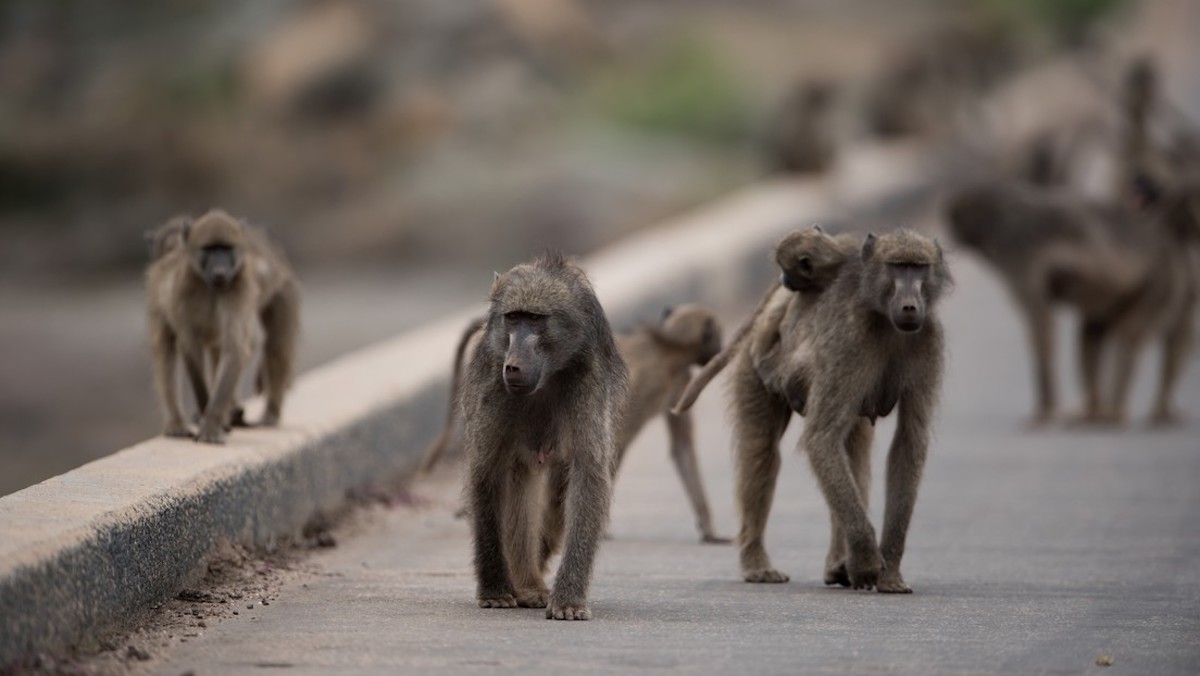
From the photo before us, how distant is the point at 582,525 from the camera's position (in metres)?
8.23

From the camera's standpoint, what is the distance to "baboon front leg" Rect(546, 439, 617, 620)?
26.8ft

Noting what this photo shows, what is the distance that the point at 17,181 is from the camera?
39.3 m

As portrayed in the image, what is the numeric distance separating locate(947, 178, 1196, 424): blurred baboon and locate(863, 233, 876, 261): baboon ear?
5996 mm

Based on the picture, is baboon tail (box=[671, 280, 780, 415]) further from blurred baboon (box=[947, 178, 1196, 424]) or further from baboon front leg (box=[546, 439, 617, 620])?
blurred baboon (box=[947, 178, 1196, 424])

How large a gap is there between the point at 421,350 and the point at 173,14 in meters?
32.6

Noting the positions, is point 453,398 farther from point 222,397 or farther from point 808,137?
point 808,137

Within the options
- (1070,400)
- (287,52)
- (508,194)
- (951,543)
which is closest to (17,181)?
(287,52)

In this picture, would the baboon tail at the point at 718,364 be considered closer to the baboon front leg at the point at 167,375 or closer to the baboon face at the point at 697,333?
the baboon face at the point at 697,333

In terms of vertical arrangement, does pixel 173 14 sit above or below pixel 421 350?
above

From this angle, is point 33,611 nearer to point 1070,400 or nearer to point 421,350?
point 421,350

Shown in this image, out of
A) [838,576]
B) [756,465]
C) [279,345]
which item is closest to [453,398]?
[279,345]

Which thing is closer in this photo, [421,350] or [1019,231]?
[421,350]

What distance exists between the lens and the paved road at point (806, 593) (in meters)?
7.50

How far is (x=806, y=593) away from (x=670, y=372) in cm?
237
